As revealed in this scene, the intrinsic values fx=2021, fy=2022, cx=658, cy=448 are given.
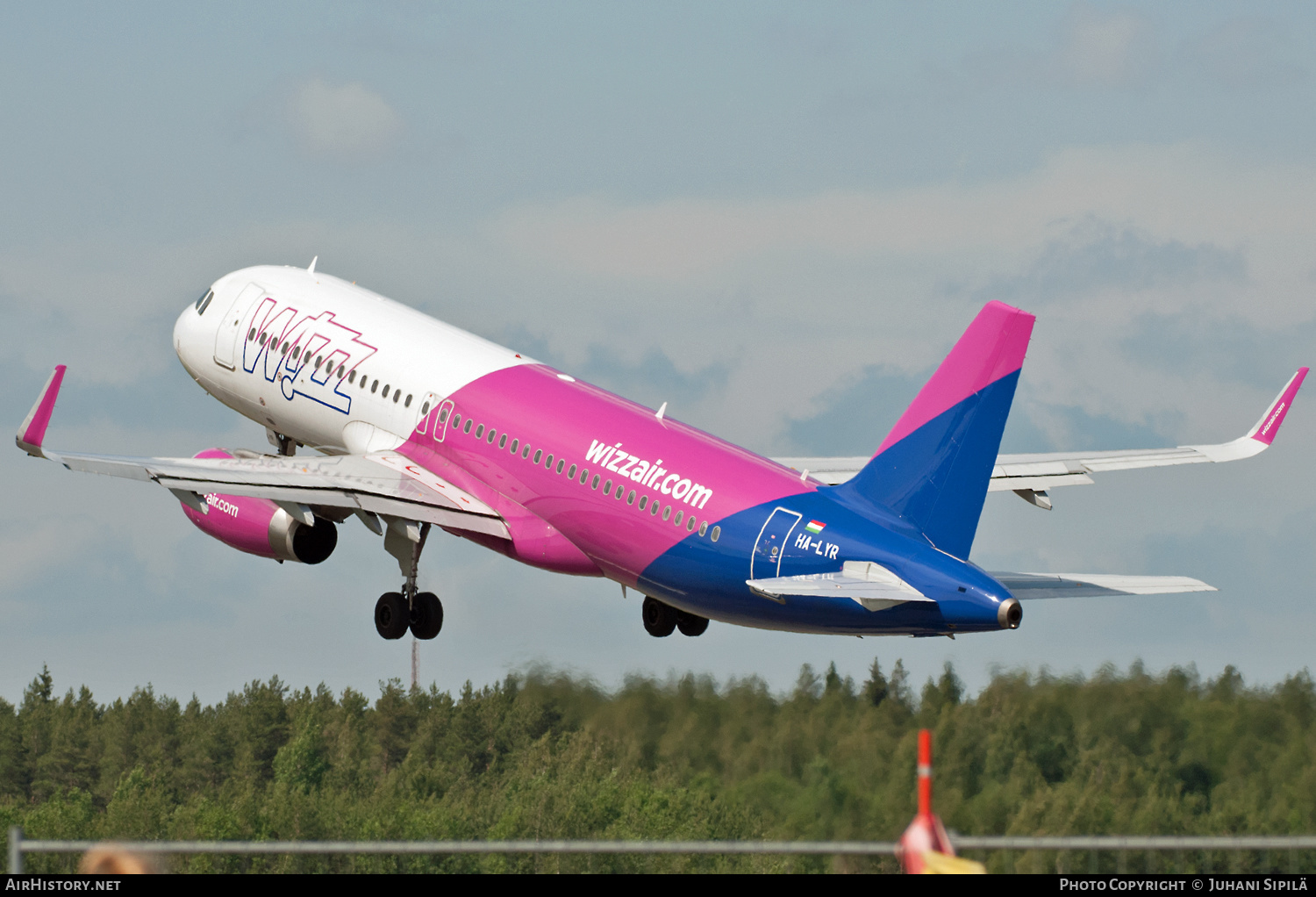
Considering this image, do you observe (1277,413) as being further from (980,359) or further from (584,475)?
(584,475)

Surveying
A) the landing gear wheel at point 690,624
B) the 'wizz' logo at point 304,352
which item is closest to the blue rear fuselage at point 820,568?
the landing gear wheel at point 690,624

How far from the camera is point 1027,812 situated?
40.1m

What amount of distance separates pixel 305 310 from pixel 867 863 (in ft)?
71.5

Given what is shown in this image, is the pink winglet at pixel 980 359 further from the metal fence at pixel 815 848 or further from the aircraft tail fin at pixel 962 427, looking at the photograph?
the metal fence at pixel 815 848

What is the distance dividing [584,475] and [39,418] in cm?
1159

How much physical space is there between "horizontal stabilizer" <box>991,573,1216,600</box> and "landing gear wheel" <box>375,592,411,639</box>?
14.1m

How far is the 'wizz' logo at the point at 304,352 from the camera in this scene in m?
46.8

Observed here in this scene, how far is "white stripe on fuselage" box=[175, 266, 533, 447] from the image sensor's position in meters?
45.7

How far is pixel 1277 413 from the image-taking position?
45031 mm

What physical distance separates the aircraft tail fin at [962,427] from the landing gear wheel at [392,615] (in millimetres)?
13609

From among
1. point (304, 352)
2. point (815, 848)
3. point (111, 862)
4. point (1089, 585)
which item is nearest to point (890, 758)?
point (1089, 585)
